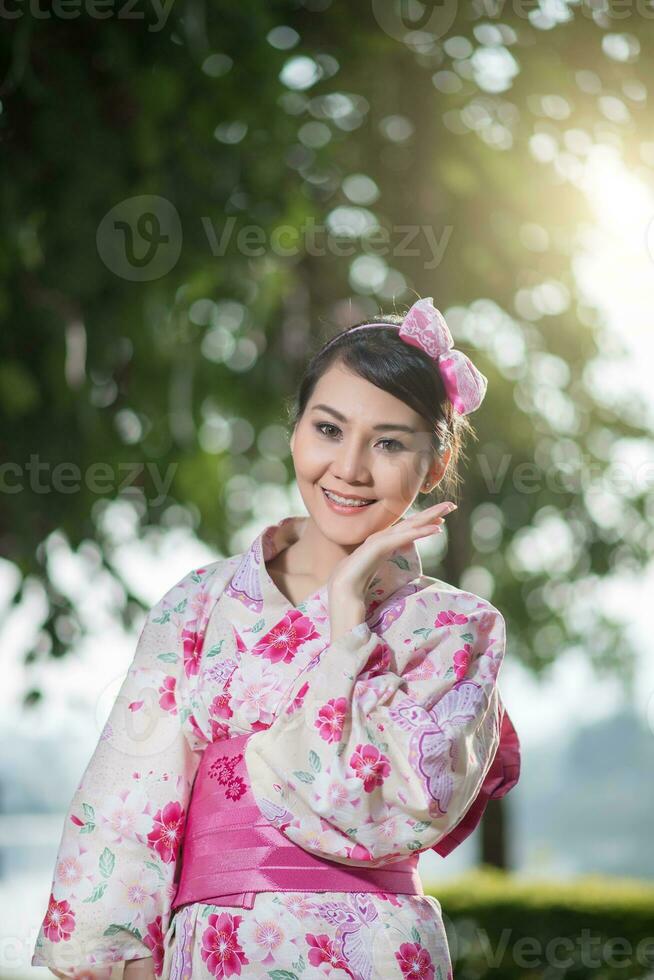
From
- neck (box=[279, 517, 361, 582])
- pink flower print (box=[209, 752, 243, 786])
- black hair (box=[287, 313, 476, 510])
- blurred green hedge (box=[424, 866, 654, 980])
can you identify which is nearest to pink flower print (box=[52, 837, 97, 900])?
pink flower print (box=[209, 752, 243, 786])

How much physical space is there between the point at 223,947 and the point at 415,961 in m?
0.29

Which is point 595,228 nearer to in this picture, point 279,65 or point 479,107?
point 479,107

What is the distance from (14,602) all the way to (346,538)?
9.82 ft

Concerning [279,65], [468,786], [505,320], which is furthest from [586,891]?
[468,786]

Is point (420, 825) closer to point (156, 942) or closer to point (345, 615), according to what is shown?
point (345, 615)

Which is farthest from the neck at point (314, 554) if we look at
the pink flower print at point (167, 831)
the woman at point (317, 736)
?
the pink flower print at point (167, 831)

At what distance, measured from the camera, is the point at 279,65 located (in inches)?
141

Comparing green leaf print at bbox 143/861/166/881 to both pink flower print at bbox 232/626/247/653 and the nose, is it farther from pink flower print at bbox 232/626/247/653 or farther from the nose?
the nose

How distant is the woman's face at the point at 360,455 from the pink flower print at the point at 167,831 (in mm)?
500

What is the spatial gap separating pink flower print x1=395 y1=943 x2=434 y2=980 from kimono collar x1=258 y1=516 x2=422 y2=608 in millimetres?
533

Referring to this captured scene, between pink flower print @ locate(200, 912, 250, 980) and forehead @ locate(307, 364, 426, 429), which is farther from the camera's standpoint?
forehead @ locate(307, 364, 426, 429)

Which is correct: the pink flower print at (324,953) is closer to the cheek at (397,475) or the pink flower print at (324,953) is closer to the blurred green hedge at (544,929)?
the cheek at (397,475)

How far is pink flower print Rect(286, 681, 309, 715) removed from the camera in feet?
6.23

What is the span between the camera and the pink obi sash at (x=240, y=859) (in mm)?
1915
